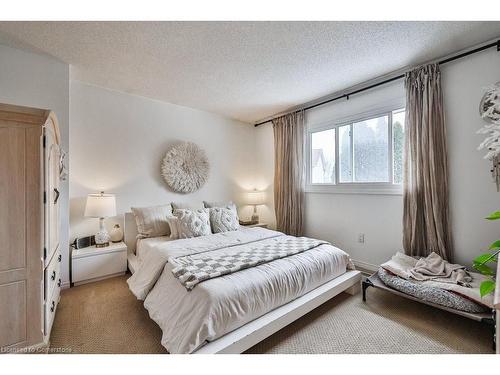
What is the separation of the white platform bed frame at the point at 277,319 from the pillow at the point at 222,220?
140cm

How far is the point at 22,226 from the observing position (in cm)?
134

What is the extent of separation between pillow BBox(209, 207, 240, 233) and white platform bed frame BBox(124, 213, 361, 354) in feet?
4.60

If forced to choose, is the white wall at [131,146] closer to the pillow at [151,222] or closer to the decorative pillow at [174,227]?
the pillow at [151,222]

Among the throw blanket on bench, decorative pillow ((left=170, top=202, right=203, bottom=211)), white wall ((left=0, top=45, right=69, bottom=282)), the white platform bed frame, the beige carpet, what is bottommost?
the beige carpet

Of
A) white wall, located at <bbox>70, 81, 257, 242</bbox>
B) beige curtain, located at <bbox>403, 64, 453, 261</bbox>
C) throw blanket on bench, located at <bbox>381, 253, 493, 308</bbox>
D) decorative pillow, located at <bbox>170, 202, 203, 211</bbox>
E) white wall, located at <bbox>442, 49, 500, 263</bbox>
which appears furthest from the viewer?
decorative pillow, located at <bbox>170, 202, 203, 211</bbox>

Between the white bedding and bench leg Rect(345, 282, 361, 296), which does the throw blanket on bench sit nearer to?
bench leg Rect(345, 282, 361, 296)

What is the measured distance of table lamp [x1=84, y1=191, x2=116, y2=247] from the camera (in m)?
2.54

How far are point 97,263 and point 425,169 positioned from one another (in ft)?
12.4

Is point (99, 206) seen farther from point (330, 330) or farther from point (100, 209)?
point (330, 330)

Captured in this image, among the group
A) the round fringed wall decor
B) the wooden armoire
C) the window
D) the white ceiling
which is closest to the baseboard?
the window

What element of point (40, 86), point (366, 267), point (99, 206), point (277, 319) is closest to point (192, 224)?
point (99, 206)

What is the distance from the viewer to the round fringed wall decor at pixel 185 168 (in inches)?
134
